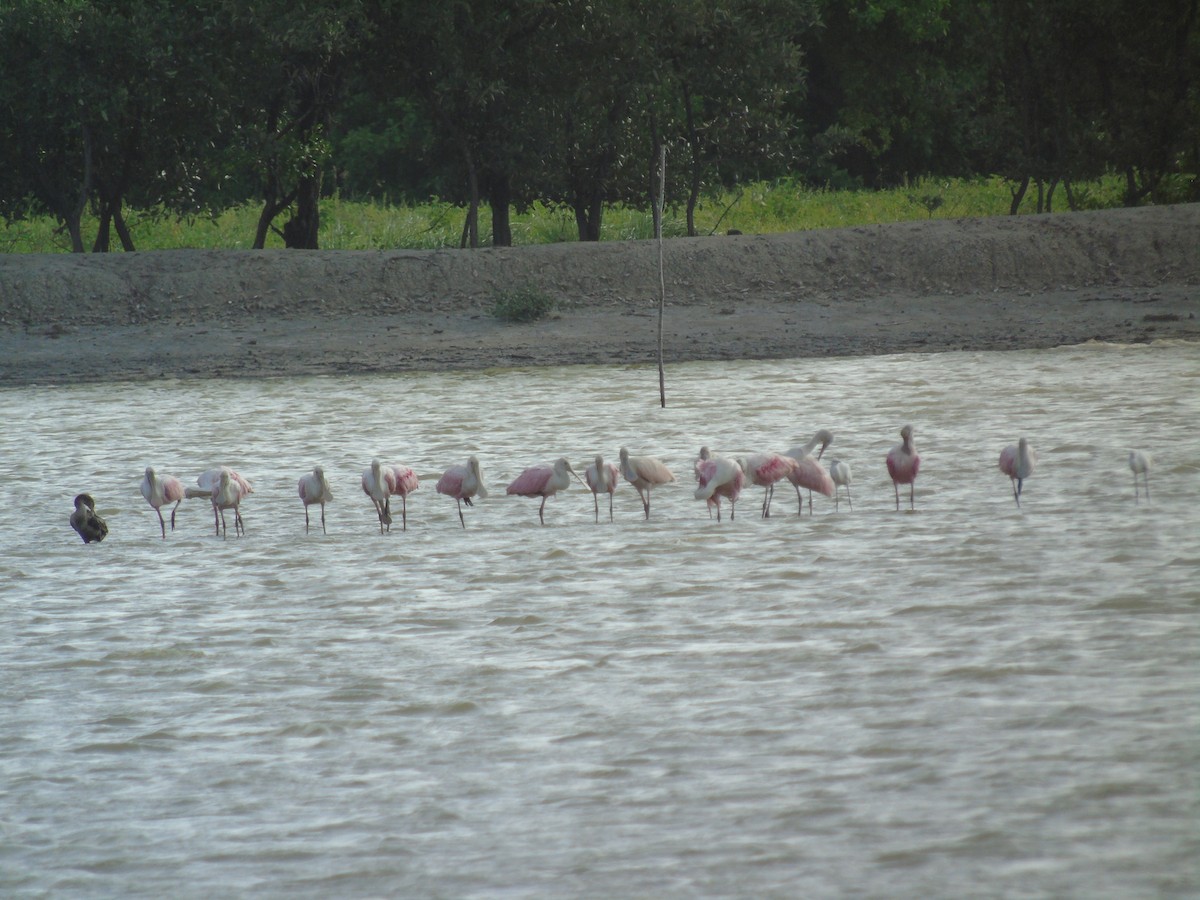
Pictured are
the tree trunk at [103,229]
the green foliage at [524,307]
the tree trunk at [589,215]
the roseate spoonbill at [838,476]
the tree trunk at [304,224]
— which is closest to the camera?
the roseate spoonbill at [838,476]

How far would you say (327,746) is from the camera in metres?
6.80

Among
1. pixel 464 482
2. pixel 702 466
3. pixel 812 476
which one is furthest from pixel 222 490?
pixel 812 476

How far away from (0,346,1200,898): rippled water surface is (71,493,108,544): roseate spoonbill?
0.14m

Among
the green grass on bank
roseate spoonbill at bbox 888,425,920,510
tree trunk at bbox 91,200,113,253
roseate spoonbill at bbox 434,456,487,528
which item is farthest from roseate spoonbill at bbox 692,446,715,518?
tree trunk at bbox 91,200,113,253

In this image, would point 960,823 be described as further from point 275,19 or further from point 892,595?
point 275,19

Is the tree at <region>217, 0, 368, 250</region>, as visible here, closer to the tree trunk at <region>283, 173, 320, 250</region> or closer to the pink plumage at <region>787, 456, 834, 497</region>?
the tree trunk at <region>283, 173, 320, 250</region>

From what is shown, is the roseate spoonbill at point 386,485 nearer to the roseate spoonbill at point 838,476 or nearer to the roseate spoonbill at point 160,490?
the roseate spoonbill at point 160,490

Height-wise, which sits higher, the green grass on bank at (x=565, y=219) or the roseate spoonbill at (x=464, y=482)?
the green grass on bank at (x=565, y=219)

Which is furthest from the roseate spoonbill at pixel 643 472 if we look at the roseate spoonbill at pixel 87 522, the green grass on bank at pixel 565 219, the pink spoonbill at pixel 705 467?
the green grass on bank at pixel 565 219

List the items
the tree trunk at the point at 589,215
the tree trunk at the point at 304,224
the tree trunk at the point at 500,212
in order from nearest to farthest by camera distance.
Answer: the tree trunk at the point at 500,212 → the tree trunk at the point at 304,224 → the tree trunk at the point at 589,215

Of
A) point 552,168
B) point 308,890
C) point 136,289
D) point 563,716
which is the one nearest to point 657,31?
point 552,168

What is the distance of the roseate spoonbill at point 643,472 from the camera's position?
11438mm

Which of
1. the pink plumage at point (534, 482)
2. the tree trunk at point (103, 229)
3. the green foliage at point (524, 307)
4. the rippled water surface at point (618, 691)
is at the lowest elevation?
the rippled water surface at point (618, 691)

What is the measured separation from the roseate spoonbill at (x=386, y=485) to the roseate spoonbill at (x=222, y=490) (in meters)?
0.86
